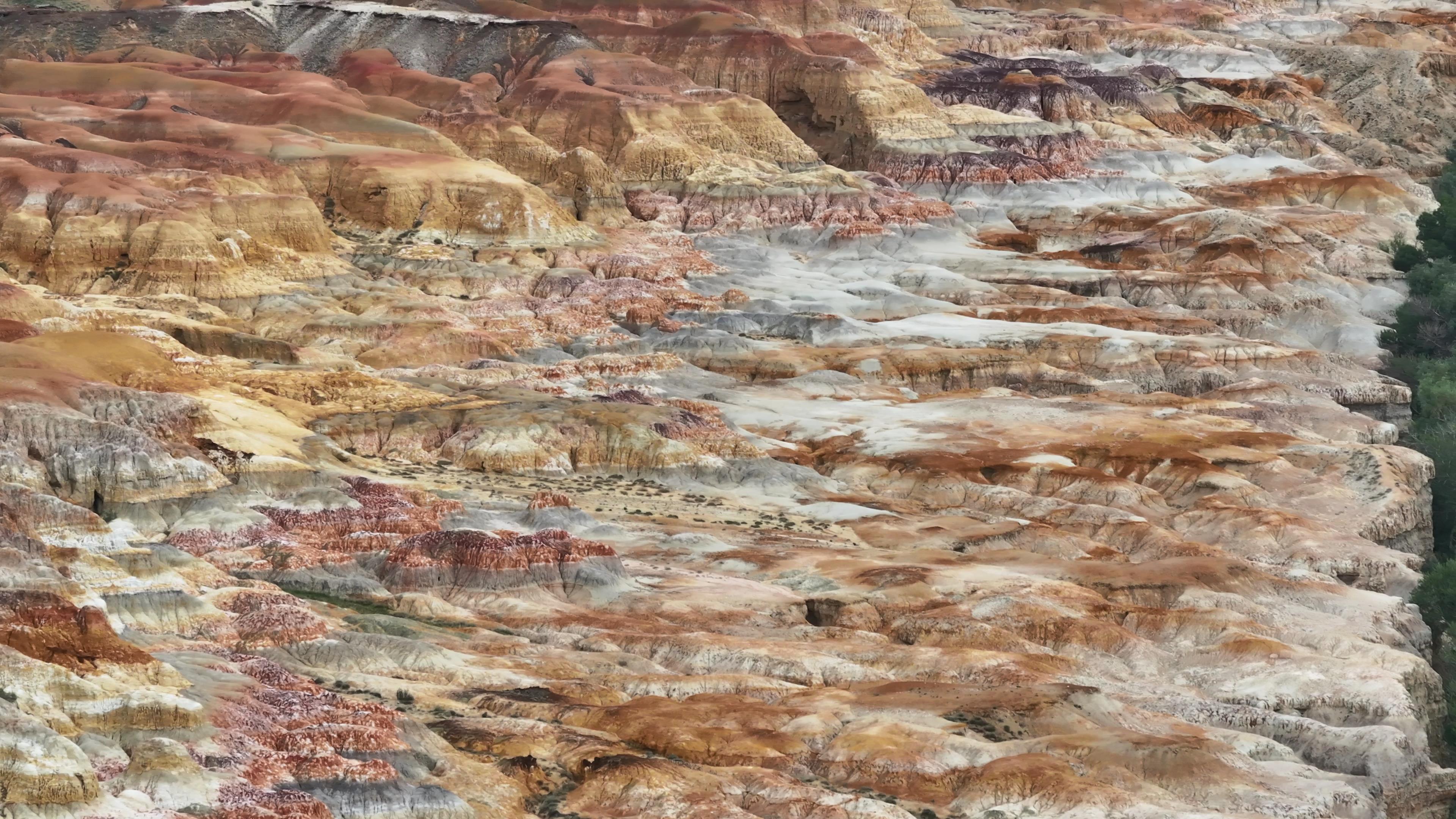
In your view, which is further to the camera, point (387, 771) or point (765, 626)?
point (765, 626)

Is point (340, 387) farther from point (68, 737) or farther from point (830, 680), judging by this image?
point (68, 737)

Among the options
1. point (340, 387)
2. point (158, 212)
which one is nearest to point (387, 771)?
point (340, 387)

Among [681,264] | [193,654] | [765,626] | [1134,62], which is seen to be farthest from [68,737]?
[1134,62]

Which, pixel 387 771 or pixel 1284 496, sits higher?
pixel 387 771

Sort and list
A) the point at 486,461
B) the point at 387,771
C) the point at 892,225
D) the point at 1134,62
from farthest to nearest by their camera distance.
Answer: the point at 1134,62, the point at 892,225, the point at 486,461, the point at 387,771

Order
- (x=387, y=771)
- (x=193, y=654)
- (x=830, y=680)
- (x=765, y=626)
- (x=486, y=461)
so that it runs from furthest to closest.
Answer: (x=486, y=461), (x=765, y=626), (x=830, y=680), (x=193, y=654), (x=387, y=771)

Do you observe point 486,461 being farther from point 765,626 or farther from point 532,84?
point 532,84

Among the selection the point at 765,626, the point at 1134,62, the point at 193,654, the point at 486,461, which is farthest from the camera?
the point at 1134,62
